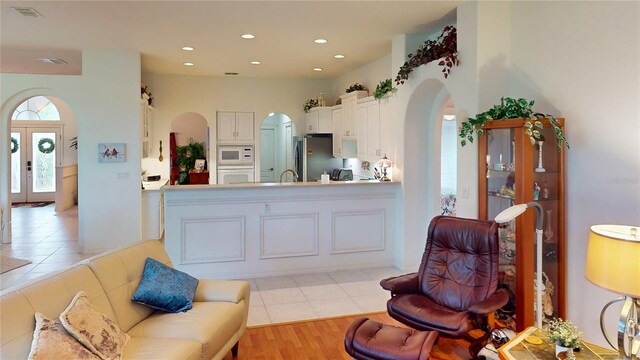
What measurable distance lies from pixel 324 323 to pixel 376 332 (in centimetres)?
108

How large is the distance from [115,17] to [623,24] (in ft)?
14.7

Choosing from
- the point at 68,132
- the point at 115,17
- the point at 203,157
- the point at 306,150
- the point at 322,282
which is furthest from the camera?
the point at 68,132

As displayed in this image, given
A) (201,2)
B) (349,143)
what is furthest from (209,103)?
(201,2)

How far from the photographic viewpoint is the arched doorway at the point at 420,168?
17.9 feet

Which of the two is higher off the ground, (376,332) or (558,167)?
(558,167)

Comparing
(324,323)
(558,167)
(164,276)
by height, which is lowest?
(324,323)

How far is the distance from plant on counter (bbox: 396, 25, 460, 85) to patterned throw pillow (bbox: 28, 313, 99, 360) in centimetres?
382

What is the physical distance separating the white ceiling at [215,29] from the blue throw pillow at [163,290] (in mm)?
2536

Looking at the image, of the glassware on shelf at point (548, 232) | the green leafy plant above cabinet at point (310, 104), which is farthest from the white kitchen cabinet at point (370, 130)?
the glassware on shelf at point (548, 232)

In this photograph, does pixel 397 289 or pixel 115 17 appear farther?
pixel 115 17

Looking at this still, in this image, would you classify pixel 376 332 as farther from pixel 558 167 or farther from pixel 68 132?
pixel 68 132

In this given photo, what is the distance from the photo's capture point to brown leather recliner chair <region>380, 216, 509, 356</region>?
306 cm

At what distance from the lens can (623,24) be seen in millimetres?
3008

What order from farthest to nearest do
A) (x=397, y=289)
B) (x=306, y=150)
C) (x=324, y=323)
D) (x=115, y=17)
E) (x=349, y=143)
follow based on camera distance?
(x=306, y=150) < (x=349, y=143) < (x=115, y=17) < (x=324, y=323) < (x=397, y=289)
